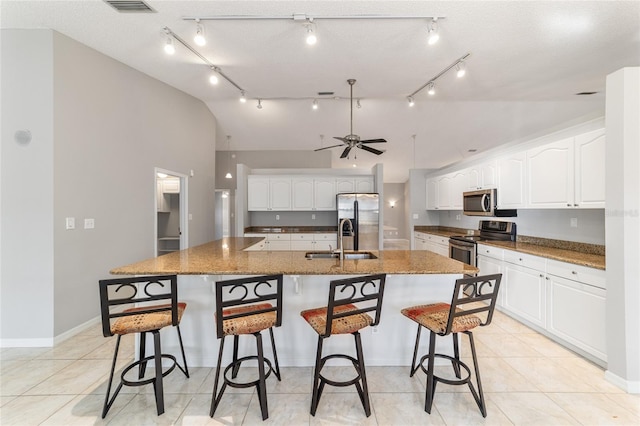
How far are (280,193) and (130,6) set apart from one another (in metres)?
3.89

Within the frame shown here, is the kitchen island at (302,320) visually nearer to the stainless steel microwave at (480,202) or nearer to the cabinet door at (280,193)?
the stainless steel microwave at (480,202)

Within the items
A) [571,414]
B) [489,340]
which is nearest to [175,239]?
[489,340]

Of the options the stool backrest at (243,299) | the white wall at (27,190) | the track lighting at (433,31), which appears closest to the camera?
the stool backrest at (243,299)

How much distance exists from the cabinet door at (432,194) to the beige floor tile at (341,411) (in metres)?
4.83

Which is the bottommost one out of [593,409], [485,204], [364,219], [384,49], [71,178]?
[593,409]

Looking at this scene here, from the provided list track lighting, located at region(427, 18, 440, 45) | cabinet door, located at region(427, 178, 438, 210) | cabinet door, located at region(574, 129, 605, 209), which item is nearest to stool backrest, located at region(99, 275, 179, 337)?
track lighting, located at region(427, 18, 440, 45)

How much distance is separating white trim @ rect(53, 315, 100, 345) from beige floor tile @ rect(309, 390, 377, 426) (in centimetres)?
272

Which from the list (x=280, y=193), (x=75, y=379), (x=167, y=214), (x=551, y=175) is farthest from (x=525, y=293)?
(x=167, y=214)

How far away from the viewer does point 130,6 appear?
250 centimetres

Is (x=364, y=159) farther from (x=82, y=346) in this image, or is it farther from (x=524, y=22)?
(x=82, y=346)

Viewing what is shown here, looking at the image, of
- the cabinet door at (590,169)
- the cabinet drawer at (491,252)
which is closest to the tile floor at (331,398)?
the cabinet drawer at (491,252)

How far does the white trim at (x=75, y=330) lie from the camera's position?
9.05 ft

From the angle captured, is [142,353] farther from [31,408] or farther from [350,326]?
[350,326]

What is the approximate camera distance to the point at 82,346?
268 centimetres
